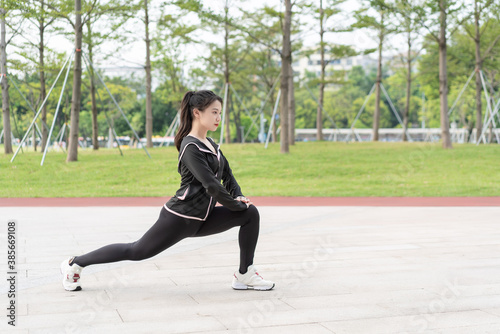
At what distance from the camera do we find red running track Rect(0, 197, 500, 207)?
40.8 feet

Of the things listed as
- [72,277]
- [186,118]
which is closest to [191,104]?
[186,118]

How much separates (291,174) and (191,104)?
537 inches

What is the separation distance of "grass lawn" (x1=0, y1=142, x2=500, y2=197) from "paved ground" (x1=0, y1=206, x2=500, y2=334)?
6411 mm

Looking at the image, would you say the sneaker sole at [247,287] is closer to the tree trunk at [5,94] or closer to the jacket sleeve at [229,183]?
the jacket sleeve at [229,183]

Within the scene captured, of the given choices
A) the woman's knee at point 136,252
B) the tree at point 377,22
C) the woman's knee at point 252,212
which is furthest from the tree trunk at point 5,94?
the woman's knee at point 252,212

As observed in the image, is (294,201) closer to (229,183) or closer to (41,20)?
(229,183)

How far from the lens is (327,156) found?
21375 mm

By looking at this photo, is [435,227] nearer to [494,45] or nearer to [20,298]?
[20,298]

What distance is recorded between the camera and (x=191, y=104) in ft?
14.4

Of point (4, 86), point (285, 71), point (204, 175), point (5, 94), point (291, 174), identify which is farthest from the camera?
point (5, 94)

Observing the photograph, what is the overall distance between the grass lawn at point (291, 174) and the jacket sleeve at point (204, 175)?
10306 millimetres

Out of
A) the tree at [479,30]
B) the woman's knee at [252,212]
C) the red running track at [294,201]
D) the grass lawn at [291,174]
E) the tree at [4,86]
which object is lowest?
the red running track at [294,201]

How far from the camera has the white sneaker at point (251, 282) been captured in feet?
15.0

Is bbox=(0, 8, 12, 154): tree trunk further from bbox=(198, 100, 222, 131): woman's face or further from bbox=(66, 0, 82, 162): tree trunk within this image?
bbox=(198, 100, 222, 131): woman's face
